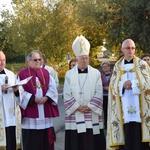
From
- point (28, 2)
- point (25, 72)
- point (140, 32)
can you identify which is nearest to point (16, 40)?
point (28, 2)

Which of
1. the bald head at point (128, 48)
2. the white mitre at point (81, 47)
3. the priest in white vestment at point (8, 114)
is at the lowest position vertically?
the priest in white vestment at point (8, 114)

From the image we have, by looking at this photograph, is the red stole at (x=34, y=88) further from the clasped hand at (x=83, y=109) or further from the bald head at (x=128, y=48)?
the bald head at (x=128, y=48)

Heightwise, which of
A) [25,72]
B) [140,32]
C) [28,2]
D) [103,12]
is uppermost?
[28,2]

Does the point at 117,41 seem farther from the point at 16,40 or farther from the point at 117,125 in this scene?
the point at 16,40

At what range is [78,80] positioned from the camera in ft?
23.1

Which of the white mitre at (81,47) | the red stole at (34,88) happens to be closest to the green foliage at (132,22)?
the white mitre at (81,47)

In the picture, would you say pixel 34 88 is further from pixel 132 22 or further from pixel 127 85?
pixel 132 22

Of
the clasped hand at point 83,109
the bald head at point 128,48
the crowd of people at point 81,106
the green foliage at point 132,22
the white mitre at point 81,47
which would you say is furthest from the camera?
the green foliage at point 132,22

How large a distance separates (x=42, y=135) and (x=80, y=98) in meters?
0.99

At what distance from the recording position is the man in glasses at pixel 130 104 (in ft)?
21.0

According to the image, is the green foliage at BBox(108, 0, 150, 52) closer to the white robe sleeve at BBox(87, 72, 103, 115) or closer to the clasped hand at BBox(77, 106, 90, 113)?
the white robe sleeve at BBox(87, 72, 103, 115)

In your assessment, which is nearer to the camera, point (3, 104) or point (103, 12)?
point (3, 104)

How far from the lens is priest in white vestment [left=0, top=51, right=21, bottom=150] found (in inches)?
257

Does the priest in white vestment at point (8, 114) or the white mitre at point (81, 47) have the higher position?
the white mitre at point (81, 47)
